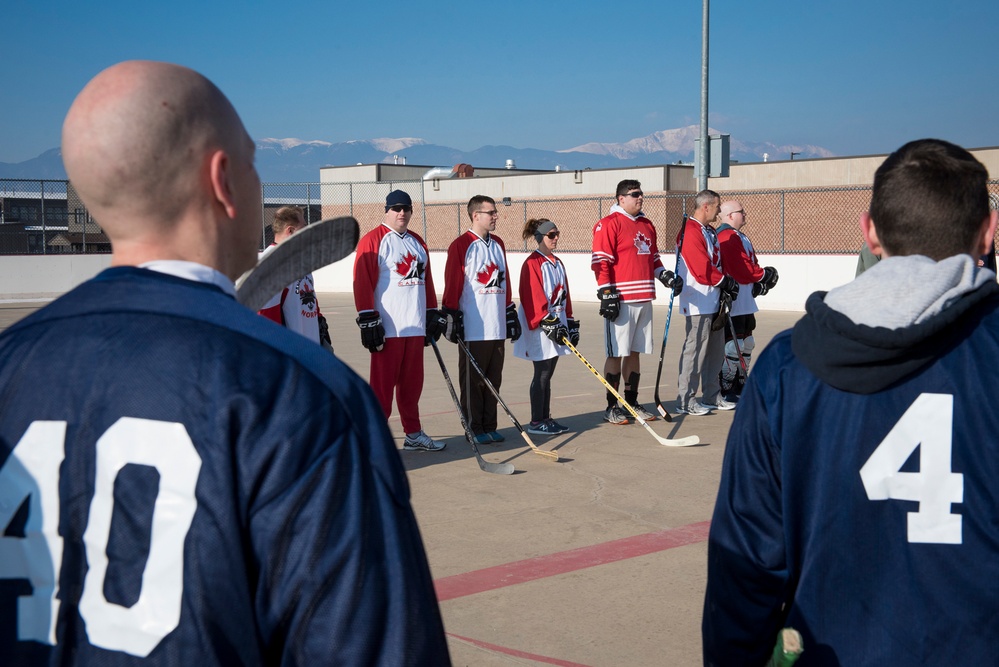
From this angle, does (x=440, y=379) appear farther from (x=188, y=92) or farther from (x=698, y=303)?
(x=188, y=92)

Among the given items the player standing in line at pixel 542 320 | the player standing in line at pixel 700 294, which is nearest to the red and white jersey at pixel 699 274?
the player standing in line at pixel 700 294

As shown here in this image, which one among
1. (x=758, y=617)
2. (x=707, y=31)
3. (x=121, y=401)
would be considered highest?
(x=707, y=31)

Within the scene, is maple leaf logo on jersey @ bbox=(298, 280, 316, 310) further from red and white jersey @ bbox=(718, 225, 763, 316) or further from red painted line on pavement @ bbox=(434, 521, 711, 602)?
red and white jersey @ bbox=(718, 225, 763, 316)

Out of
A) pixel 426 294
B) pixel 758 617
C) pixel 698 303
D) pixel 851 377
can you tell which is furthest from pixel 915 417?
pixel 698 303

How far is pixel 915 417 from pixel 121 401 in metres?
1.45

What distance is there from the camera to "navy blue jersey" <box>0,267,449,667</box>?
3.97 ft

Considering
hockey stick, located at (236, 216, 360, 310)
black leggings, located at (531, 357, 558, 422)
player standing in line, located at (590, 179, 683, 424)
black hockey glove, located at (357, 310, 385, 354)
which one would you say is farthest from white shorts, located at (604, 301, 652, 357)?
hockey stick, located at (236, 216, 360, 310)

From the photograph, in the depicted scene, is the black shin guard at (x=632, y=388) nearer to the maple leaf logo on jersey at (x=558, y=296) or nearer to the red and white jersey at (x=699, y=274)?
the red and white jersey at (x=699, y=274)

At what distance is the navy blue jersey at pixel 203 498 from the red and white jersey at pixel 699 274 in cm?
791

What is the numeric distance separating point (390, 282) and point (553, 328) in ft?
4.93

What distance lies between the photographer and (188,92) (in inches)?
53.4

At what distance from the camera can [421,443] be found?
7488mm

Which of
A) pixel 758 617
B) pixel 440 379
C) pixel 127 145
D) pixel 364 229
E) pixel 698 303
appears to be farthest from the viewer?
pixel 364 229

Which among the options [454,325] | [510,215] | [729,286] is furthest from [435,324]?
[510,215]
